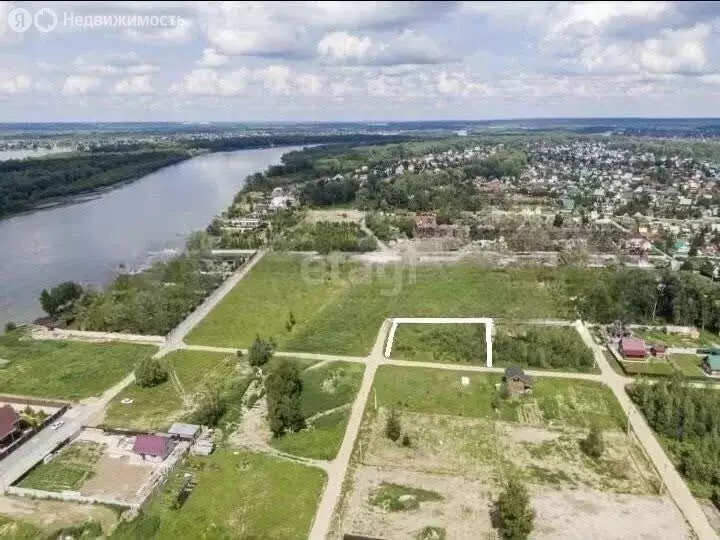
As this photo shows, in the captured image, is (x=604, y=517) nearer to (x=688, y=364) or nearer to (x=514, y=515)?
(x=514, y=515)

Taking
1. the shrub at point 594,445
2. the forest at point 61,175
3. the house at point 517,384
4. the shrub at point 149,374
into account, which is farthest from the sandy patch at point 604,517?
the forest at point 61,175

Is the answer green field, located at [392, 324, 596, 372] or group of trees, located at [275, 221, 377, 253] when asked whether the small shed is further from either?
group of trees, located at [275, 221, 377, 253]

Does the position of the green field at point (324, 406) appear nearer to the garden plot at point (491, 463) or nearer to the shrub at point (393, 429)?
the garden plot at point (491, 463)

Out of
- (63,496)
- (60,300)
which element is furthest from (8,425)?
(60,300)

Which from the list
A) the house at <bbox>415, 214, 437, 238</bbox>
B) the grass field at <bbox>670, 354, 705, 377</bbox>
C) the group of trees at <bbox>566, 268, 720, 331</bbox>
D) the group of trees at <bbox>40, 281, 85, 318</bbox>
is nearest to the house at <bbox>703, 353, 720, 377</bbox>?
the grass field at <bbox>670, 354, 705, 377</bbox>

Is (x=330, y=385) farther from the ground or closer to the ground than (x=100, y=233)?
closer to the ground
